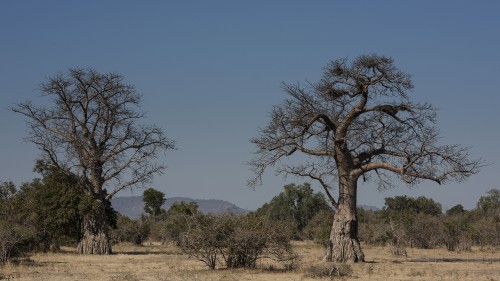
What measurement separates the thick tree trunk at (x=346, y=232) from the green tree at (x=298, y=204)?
149ft

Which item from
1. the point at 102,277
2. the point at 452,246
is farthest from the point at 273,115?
the point at 452,246

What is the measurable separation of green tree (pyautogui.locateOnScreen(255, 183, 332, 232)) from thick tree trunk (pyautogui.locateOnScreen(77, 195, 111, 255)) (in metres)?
38.0

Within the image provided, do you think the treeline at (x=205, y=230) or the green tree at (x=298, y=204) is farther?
the green tree at (x=298, y=204)

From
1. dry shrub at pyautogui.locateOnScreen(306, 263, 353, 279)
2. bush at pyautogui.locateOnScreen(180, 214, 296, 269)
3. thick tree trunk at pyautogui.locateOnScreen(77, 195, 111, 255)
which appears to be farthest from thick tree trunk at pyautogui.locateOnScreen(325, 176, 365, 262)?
thick tree trunk at pyautogui.locateOnScreen(77, 195, 111, 255)

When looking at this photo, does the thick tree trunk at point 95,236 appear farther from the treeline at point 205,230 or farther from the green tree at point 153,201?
the green tree at point 153,201

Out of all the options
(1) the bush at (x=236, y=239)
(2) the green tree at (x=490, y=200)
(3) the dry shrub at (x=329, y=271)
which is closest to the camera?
(3) the dry shrub at (x=329, y=271)

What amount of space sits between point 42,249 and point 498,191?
85369 millimetres

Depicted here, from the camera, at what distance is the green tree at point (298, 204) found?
72812 mm

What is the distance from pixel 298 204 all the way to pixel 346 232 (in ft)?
158

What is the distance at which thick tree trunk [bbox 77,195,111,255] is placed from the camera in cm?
3500

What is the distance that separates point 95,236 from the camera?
116 ft

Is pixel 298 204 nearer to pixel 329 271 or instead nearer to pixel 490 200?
pixel 490 200

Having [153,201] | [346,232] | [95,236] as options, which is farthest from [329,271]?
[153,201]

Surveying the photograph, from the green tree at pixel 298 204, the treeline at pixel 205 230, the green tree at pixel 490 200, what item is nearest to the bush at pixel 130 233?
the treeline at pixel 205 230
